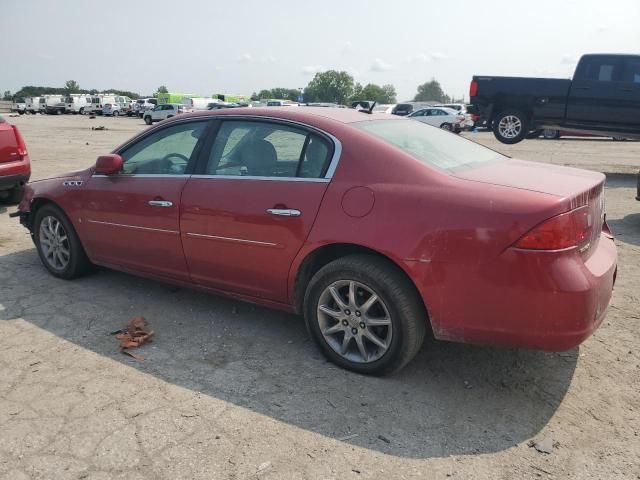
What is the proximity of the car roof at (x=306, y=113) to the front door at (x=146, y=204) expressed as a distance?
254 mm

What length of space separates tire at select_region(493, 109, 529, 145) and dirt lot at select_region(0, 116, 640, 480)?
10.4 metres

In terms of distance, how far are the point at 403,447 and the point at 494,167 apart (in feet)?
5.83

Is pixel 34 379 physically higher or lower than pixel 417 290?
lower

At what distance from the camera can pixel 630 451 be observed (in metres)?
2.48

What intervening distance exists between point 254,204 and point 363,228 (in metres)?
0.80

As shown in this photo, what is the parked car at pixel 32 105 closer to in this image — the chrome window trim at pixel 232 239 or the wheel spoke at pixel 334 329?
the chrome window trim at pixel 232 239

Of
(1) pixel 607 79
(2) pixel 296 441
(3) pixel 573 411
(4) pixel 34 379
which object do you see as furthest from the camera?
(1) pixel 607 79

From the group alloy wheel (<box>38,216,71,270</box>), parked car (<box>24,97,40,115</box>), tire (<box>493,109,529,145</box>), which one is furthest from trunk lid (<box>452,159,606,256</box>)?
parked car (<box>24,97,40,115</box>)

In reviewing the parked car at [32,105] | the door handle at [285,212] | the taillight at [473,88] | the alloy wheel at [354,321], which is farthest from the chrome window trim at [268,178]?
the parked car at [32,105]

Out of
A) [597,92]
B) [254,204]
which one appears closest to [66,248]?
[254,204]

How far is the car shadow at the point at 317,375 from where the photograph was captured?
8.75ft

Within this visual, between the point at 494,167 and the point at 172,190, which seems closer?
the point at 494,167

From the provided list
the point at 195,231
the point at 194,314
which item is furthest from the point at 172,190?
the point at 194,314

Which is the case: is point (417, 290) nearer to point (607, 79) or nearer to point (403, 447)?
point (403, 447)
